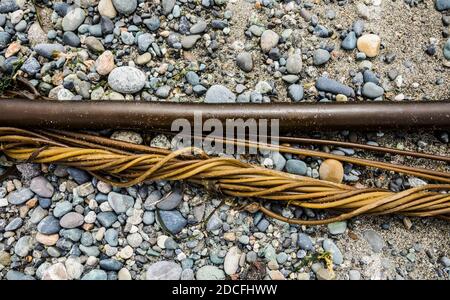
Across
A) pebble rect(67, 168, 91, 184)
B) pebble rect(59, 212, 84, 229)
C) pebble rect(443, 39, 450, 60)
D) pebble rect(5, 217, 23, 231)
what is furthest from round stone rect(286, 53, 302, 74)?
pebble rect(5, 217, 23, 231)

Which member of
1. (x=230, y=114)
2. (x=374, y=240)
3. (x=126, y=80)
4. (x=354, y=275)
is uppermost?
(x=126, y=80)

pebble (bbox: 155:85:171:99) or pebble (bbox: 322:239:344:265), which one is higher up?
pebble (bbox: 155:85:171:99)

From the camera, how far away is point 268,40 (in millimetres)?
2129

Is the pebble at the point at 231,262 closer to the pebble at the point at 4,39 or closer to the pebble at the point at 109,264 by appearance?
the pebble at the point at 109,264

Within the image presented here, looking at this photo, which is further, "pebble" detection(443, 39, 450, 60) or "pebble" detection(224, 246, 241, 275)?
"pebble" detection(443, 39, 450, 60)

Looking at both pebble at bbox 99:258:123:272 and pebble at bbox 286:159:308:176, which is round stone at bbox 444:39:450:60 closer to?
pebble at bbox 286:159:308:176

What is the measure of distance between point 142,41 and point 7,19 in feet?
1.97

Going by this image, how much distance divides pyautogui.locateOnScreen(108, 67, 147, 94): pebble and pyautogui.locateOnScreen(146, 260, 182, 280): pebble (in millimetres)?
723

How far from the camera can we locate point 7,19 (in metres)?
2.16

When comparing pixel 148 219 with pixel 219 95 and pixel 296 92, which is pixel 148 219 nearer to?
pixel 219 95

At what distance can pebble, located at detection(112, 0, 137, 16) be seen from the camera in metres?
2.12

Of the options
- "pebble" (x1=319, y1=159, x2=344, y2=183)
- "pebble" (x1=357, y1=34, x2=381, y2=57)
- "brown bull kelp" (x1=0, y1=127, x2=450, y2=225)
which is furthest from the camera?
"pebble" (x1=357, y1=34, x2=381, y2=57)

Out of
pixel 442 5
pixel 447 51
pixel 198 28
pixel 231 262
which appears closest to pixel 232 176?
pixel 231 262

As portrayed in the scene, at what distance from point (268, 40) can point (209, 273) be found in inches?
39.3
